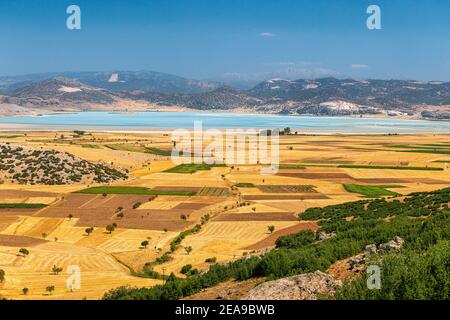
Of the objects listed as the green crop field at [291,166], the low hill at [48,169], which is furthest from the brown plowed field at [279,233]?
the green crop field at [291,166]

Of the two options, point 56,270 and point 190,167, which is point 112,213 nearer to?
point 56,270

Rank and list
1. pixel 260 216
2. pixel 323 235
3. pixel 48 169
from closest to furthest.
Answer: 1. pixel 323 235
2. pixel 260 216
3. pixel 48 169

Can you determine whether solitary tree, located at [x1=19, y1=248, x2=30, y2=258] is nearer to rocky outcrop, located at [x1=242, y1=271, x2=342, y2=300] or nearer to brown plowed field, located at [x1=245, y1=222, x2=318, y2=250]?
brown plowed field, located at [x1=245, y1=222, x2=318, y2=250]

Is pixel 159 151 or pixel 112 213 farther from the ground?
pixel 159 151

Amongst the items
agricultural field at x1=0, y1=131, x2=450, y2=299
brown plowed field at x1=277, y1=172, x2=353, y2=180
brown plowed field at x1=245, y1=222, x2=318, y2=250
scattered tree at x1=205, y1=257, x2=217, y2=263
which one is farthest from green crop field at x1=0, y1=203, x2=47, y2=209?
brown plowed field at x1=277, y1=172, x2=353, y2=180

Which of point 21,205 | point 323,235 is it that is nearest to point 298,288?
point 323,235

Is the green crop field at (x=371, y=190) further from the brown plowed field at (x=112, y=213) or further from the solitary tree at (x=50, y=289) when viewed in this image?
the solitary tree at (x=50, y=289)
